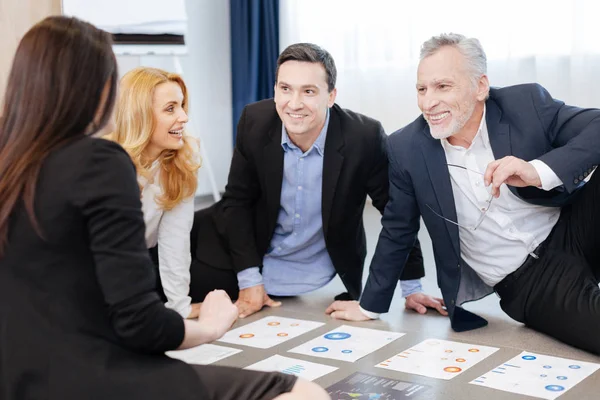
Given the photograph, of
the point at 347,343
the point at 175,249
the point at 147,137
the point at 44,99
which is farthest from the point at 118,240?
the point at 175,249

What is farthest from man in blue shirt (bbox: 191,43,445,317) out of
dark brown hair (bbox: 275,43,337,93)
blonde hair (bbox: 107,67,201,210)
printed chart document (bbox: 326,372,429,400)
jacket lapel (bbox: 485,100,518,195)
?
printed chart document (bbox: 326,372,429,400)

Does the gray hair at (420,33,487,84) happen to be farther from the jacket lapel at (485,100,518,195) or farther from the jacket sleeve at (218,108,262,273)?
the jacket sleeve at (218,108,262,273)

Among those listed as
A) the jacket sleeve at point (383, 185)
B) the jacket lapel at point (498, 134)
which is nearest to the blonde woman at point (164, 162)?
the jacket sleeve at point (383, 185)

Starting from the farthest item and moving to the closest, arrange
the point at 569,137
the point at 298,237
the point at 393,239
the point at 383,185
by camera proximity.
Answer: the point at 298,237 → the point at 383,185 → the point at 393,239 → the point at 569,137

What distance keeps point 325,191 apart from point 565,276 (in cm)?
84

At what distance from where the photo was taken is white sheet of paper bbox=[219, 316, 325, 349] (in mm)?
2615

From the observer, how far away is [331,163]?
288 centimetres

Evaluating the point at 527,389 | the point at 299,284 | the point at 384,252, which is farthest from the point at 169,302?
the point at 527,389

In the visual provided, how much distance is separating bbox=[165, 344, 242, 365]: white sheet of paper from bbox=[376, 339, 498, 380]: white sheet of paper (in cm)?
46

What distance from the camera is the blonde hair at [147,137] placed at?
2.74 m

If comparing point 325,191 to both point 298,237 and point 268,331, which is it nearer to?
point 298,237

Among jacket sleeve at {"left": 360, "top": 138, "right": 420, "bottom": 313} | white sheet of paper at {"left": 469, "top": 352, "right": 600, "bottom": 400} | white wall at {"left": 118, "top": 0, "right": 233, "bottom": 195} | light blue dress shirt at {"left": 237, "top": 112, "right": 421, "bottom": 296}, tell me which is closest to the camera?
white sheet of paper at {"left": 469, "top": 352, "right": 600, "bottom": 400}

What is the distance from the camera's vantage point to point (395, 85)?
5.23 metres

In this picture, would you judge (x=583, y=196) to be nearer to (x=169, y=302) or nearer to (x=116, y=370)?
(x=169, y=302)
